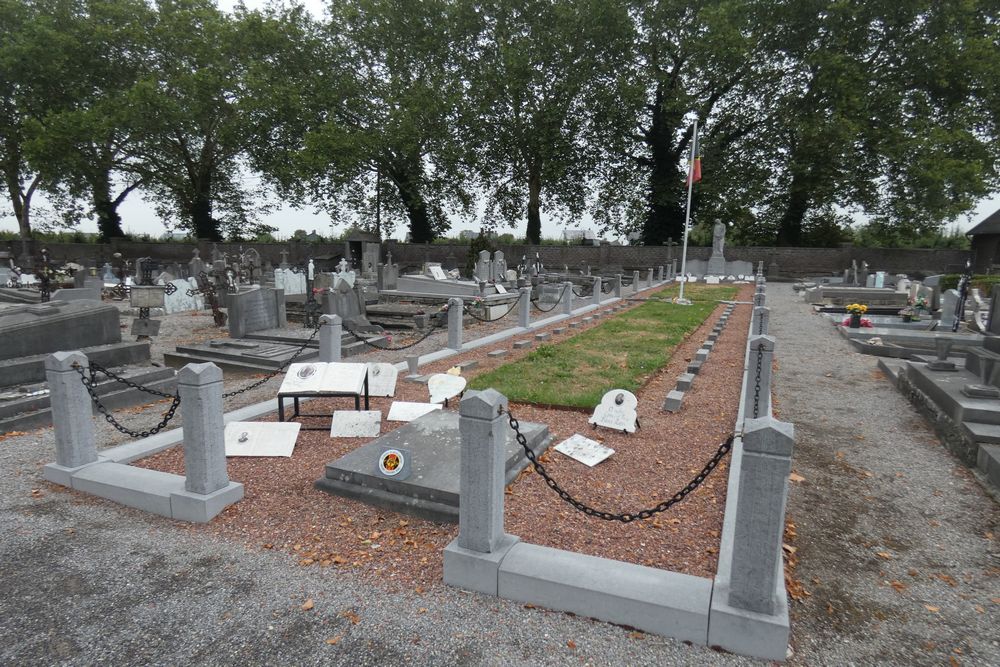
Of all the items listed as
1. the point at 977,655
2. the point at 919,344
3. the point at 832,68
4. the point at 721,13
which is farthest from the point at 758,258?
the point at 977,655

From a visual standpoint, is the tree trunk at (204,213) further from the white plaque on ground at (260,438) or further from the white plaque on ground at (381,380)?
the white plaque on ground at (260,438)

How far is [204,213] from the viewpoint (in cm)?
4231

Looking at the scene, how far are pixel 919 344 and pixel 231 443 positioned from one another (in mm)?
13297

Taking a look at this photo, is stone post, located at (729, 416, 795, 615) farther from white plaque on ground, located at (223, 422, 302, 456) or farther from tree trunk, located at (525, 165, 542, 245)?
tree trunk, located at (525, 165, 542, 245)

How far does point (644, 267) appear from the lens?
3894cm

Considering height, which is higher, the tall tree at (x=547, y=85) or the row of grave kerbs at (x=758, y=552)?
the tall tree at (x=547, y=85)

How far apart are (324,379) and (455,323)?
480 centimetres

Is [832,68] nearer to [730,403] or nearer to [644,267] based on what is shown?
[644,267]

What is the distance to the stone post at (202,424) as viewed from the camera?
420 cm

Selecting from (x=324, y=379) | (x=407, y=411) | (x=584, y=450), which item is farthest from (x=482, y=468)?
(x=324, y=379)

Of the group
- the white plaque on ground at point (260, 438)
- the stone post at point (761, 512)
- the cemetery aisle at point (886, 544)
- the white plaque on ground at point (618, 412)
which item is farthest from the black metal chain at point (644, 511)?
the white plaque on ground at point (260, 438)

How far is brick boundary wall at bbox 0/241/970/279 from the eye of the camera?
34906 mm

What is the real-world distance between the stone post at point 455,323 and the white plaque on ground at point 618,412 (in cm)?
515

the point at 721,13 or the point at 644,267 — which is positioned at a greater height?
the point at 721,13
